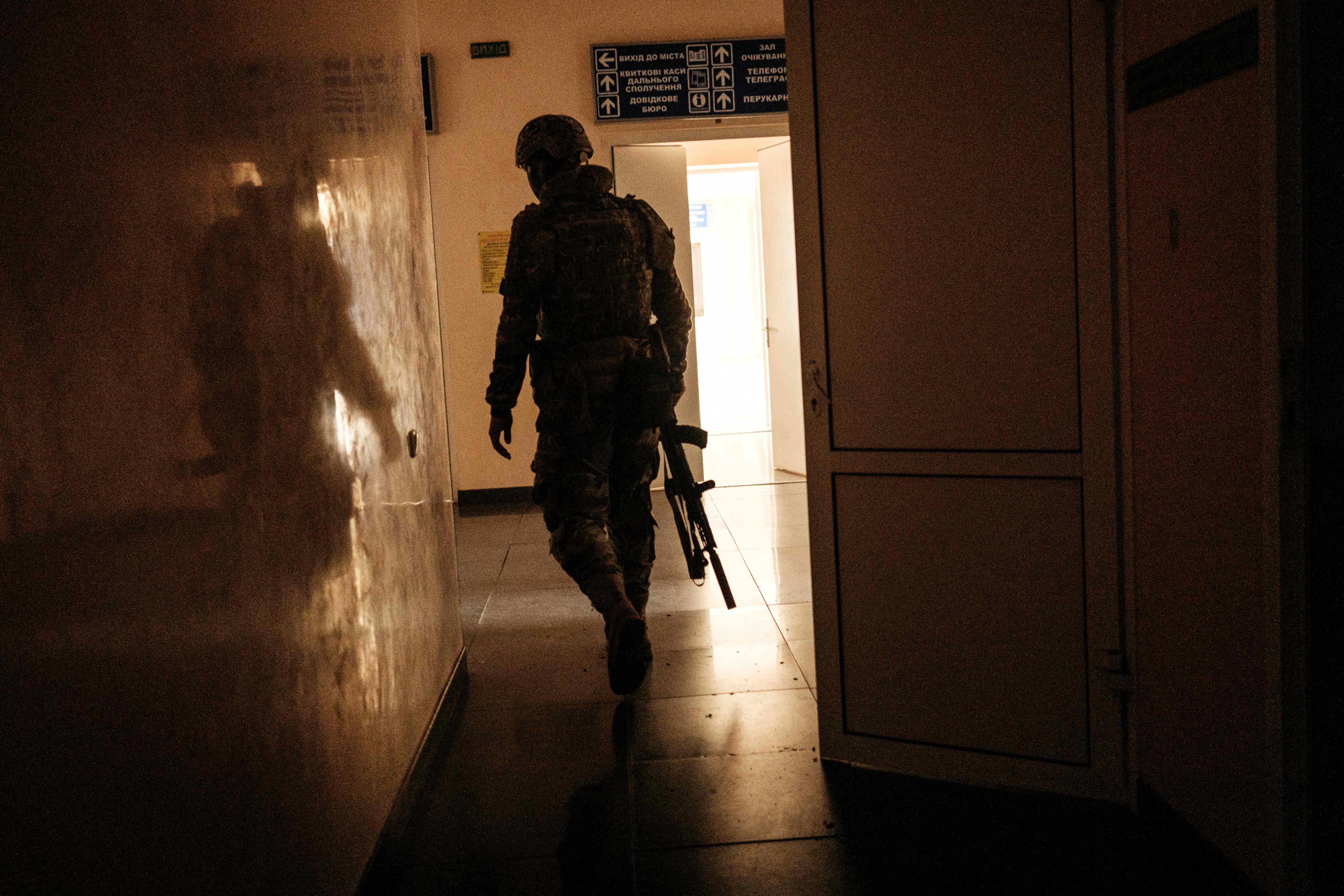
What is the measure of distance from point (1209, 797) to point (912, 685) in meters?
0.67

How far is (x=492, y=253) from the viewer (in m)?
6.93

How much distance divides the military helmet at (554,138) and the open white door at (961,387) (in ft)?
3.23

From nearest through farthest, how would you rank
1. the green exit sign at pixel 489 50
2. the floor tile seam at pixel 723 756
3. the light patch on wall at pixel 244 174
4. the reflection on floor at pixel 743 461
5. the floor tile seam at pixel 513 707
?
the light patch on wall at pixel 244 174 < the floor tile seam at pixel 723 756 < the floor tile seam at pixel 513 707 < the green exit sign at pixel 489 50 < the reflection on floor at pixel 743 461

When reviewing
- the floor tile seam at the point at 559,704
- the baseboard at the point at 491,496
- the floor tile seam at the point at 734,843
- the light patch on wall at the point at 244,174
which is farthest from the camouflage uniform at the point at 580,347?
the baseboard at the point at 491,496

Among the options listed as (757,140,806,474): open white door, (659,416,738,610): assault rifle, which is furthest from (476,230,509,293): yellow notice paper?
(659,416,738,610): assault rifle

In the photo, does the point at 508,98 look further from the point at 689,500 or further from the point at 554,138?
the point at 689,500

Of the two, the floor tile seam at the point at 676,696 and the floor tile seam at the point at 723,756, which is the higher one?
the floor tile seam at the point at 676,696

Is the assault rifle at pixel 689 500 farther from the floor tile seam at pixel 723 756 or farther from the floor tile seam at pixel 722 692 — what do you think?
the floor tile seam at pixel 723 756

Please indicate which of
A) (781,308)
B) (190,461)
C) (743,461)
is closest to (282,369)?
(190,461)

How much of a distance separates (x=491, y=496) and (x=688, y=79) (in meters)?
3.00

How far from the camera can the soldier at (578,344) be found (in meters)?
3.27

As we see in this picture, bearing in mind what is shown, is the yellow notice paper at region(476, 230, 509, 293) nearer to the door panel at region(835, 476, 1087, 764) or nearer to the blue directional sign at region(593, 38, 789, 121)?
the blue directional sign at region(593, 38, 789, 121)

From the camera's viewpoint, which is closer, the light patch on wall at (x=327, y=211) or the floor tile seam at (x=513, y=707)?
the light patch on wall at (x=327, y=211)

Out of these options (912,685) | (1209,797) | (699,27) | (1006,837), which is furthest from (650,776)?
(699,27)
